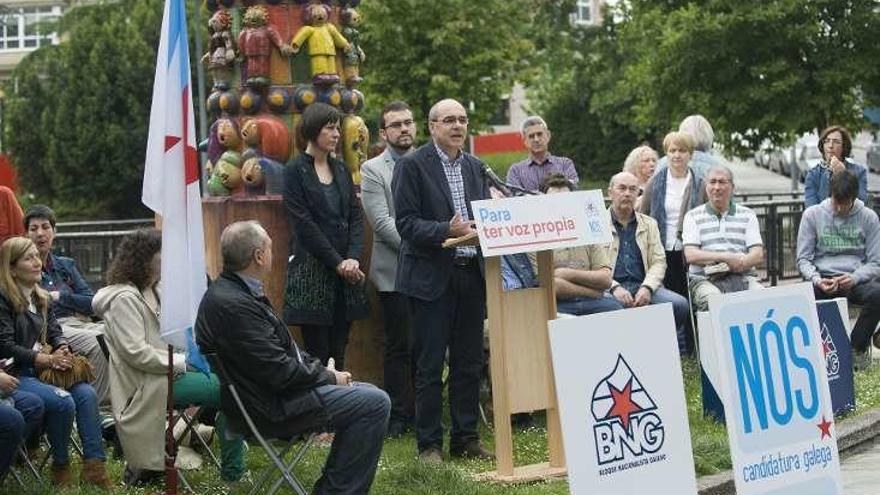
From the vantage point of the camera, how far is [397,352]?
11.8 metres

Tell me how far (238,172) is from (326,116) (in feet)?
5.53

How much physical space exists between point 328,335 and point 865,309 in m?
5.94

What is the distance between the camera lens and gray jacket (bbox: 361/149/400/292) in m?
11.7

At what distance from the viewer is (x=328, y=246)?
11.0 metres

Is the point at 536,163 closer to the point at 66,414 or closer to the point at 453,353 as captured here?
the point at 453,353

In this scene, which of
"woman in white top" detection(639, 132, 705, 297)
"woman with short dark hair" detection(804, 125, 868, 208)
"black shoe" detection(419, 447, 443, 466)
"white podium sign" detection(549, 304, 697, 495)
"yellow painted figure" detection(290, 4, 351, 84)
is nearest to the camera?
"white podium sign" detection(549, 304, 697, 495)

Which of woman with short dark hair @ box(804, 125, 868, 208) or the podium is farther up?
woman with short dark hair @ box(804, 125, 868, 208)

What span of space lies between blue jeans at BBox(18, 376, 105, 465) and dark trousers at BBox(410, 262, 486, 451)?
6.07 feet

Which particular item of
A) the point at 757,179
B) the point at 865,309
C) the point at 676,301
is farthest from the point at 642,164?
the point at 757,179

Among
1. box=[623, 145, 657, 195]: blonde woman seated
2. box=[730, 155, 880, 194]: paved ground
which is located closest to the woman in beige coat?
box=[623, 145, 657, 195]: blonde woman seated

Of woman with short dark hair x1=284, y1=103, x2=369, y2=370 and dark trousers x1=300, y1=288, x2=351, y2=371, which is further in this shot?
dark trousers x1=300, y1=288, x2=351, y2=371

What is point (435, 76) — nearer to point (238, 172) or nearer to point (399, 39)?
point (399, 39)

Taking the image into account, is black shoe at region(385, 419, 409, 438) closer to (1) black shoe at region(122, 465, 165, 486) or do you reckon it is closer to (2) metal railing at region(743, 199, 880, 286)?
(1) black shoe at region(122, 465, 165, 486)

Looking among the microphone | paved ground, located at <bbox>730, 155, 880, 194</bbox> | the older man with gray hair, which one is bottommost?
the microphone
